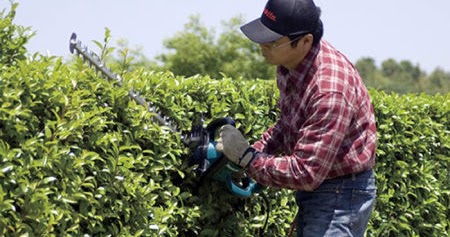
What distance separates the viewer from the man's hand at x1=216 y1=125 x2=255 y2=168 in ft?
11.9

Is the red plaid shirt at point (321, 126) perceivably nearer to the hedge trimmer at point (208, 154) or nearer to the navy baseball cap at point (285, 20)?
the navy baseball cap at point (285, 20)

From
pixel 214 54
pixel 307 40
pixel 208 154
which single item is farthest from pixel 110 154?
pixel 214 54

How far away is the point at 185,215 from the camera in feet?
13.3

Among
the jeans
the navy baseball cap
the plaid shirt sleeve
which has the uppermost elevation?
the navy baseball cap

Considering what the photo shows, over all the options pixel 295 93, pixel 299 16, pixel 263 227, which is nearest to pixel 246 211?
pixel 263 227

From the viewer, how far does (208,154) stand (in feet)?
12.8

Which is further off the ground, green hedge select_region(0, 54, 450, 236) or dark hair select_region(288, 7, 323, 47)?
dark hair select_region(288, 7, 323, 47)

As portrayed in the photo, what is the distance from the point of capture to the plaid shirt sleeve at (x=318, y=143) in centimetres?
338

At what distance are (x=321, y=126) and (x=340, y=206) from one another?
436 mm

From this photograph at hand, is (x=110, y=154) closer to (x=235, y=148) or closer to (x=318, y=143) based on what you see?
(x=235, y=148)

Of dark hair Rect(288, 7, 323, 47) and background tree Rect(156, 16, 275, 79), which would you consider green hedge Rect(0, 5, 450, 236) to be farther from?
background tree Rect(156, 16, 275, 79)

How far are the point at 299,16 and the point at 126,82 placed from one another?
870mm

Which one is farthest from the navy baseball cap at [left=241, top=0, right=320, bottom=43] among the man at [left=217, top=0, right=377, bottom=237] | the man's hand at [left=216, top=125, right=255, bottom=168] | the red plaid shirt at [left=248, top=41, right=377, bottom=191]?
the man's hand at [left=216, top=125, right=255, bottom=168]

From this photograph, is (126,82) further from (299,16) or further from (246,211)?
(246,211)
